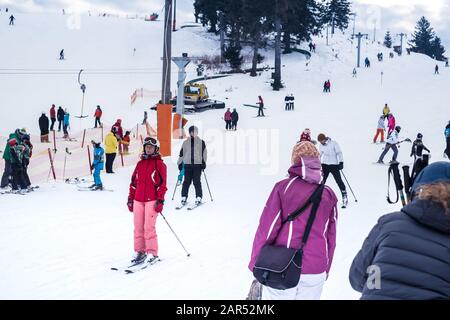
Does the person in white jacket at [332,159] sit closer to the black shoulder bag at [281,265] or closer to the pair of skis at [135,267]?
the pair of skis at [135,267]

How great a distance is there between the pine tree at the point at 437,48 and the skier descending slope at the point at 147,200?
104346 millimetres

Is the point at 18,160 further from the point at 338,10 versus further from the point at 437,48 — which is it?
the point at 437,48

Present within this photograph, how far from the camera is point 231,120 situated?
27266 mm

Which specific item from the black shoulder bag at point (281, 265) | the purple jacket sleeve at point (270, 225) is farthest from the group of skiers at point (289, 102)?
the black shoulder bag at point (281, 265)

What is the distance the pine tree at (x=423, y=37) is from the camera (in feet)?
338

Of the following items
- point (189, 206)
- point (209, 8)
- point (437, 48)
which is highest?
point (437, 48)

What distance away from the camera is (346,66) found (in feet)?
179

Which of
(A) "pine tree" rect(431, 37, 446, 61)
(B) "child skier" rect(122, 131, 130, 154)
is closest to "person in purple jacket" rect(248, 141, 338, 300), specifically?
(B) "child skier" rect(122, 131, 130, 154)

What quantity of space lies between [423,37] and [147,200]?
108769 millimetres

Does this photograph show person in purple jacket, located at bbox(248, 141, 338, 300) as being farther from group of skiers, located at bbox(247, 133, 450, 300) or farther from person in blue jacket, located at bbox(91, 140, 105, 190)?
Result: person in blue jacket, located at bbox(91, 140, 105, 190)

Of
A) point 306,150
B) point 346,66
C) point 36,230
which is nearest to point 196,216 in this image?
point 36,230

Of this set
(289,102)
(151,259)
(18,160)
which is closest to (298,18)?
(289,102)

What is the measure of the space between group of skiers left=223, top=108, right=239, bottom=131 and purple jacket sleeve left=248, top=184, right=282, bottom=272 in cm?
2326
